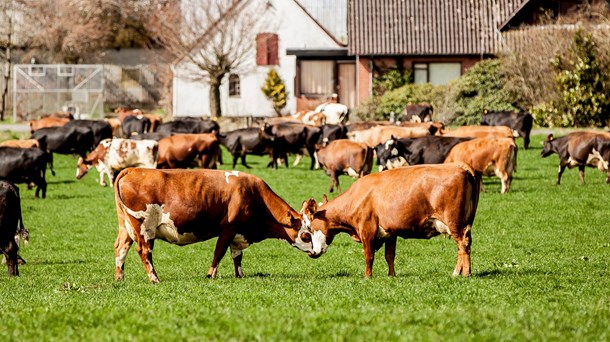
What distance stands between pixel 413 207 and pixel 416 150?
52.3ft

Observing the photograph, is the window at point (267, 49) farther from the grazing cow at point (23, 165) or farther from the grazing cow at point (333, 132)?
the grazing cow at point (23, 165)

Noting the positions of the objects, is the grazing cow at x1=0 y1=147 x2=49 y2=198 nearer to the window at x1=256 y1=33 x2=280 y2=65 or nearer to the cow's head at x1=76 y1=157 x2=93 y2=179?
the cow's head at x1=76 y1=157 x2=93 y2=179

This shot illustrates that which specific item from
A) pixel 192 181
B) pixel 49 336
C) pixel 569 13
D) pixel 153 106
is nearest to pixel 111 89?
pixel 153 106

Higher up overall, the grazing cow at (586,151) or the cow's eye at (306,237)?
the grazing cow at (586,151)

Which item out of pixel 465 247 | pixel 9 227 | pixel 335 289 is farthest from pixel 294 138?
pixel 335 289

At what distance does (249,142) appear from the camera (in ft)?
133

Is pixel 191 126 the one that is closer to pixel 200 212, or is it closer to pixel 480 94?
pixel 480 94

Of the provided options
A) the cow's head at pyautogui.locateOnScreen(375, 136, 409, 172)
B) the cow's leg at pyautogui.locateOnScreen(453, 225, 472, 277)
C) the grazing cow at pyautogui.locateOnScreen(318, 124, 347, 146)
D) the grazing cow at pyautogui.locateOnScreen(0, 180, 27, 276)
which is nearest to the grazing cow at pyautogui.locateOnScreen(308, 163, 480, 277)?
the cow's leg at pyautogui.locateOnScreen(453, 225, 472, 277)

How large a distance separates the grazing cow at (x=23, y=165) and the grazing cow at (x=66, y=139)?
10224 millimetres

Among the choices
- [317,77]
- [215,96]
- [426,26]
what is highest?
[426,26]

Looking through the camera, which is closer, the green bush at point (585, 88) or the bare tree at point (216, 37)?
Result: the green bush at point (585, 88)

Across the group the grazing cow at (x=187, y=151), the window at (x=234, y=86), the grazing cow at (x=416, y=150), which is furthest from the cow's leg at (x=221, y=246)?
the window at (x=234, y=86)

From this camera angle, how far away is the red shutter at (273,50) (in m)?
66.6

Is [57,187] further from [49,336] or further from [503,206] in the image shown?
[49,336]
